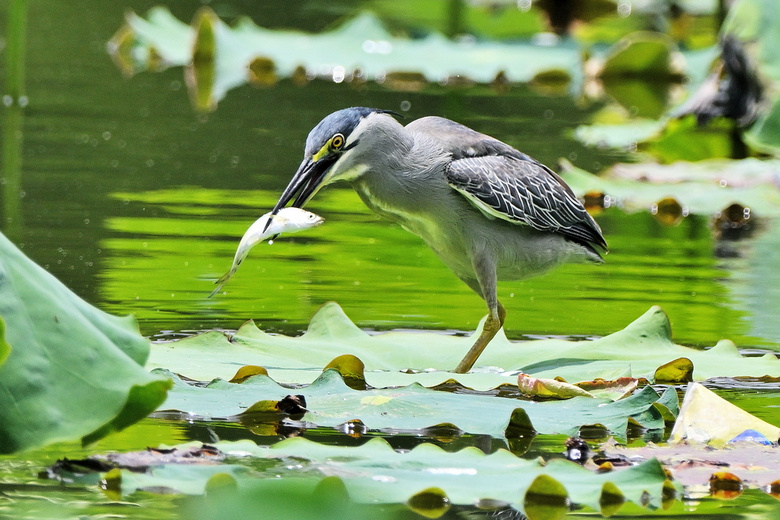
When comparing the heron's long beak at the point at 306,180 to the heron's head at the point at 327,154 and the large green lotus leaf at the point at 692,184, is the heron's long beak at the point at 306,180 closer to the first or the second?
the heron's head at the point at 327,154

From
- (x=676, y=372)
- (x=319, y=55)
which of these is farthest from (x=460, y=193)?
(x=319, y=55)

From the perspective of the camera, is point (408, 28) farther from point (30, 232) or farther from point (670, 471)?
point (670, 471)

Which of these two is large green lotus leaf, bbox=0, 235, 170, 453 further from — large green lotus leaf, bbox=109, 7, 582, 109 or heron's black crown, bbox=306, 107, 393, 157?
large green lotus leaf, bbox=109, 7, 582, 109

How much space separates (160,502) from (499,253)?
2.54m

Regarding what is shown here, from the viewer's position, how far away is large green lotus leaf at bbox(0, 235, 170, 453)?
10.1ft

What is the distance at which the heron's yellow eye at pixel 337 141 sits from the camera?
4.94 m

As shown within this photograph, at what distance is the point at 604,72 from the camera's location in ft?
51.5

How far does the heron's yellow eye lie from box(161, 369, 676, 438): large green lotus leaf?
946 millimetres

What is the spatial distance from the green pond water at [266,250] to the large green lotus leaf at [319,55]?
1431mm

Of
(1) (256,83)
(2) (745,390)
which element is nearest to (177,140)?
(1) (256,83)

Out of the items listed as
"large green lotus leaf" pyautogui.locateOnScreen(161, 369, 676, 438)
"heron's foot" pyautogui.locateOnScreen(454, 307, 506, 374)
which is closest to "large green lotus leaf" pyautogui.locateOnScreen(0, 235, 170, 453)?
"large green lotus leaf" pyautogui.locateOnScreen(161, 369, 676, 438)

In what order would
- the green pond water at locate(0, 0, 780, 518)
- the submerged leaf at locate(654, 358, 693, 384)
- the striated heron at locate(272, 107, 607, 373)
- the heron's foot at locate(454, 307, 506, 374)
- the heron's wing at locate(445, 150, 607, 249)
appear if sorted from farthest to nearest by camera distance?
the green pond water at locate(0, 0, 780, 518)
the heron's wing at locate(445, 150, 607, 249)
the heron's foot at locate(454, 307, 506, 374)
the striated heron at locate(272, 107, 607, 373)
the submerged leaf at locate(654, 358, 693, 384)

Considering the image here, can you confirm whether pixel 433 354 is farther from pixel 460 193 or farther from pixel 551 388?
pixel 551 388

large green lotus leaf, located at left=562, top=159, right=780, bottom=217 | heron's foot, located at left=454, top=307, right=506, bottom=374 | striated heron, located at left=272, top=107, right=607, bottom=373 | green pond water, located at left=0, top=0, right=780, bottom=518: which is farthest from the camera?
large green lotus leaf, located at left=562, top=159, right=780, bottom=217
